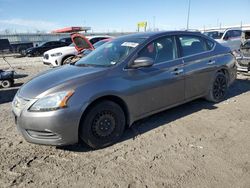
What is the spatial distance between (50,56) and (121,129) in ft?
28.7

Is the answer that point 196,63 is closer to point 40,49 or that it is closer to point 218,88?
point 218,88

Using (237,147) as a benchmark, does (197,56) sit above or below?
above

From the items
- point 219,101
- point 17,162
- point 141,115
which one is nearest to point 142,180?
point 141,115

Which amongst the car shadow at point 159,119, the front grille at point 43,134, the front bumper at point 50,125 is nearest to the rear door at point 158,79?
the car shadow at point 159,119

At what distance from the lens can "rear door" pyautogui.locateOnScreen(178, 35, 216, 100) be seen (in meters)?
4.84

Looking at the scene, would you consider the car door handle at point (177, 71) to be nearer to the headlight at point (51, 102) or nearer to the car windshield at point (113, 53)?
the car windshield at point (113, 53)

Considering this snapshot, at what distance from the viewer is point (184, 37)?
4.96 meters

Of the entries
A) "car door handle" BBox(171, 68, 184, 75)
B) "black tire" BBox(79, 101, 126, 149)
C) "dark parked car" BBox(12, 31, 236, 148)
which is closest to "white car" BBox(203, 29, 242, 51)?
"dark parked car" BBox(12, 31, 236, 148)

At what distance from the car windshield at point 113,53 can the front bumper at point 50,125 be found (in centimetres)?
118

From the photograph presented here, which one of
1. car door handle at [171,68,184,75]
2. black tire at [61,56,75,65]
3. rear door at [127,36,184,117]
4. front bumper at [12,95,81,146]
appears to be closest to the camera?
front bumper at [12,95,81,146]

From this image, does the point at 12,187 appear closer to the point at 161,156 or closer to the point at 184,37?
the point at 161,156

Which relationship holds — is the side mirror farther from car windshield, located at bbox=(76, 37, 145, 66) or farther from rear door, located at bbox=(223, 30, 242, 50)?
rear door, located at bbox=(223, 30, 242, 50)

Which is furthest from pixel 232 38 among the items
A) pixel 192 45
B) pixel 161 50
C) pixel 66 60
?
pixel 161 50

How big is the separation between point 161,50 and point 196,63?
0.90 meters
